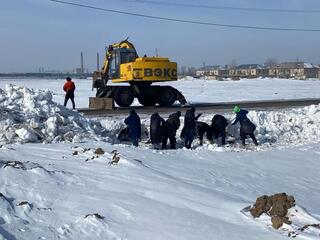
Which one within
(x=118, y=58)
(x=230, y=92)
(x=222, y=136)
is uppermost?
(x=118, y=58)

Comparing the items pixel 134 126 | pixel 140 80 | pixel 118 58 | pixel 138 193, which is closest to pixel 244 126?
pixel 134 126

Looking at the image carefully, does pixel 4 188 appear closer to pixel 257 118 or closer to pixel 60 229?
pixel 60 229

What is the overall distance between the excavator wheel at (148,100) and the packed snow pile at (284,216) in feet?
58.2

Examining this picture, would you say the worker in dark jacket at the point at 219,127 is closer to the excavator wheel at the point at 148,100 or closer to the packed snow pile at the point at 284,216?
the excavator wheel at the point at 148,100

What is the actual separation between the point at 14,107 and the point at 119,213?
905cm

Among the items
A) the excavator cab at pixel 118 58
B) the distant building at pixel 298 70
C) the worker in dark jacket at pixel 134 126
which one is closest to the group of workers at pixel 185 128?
the worker in dark jacket at pixel 134 126

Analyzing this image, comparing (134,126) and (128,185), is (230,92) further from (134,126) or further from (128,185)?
(128,185)

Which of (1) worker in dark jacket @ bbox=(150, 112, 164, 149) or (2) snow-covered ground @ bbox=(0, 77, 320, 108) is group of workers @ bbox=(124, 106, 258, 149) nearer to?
(1) worker in dark jacket @ bbox=(150, 112, 164, 149)

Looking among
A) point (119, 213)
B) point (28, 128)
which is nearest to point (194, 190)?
point (119, 213)

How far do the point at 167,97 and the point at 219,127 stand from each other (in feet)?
27.2

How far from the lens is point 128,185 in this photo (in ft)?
28.2

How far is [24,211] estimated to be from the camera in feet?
22.5

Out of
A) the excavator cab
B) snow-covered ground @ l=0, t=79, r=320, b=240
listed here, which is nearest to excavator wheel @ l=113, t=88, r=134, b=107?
the excavator cab

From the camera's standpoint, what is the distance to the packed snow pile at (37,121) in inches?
551
